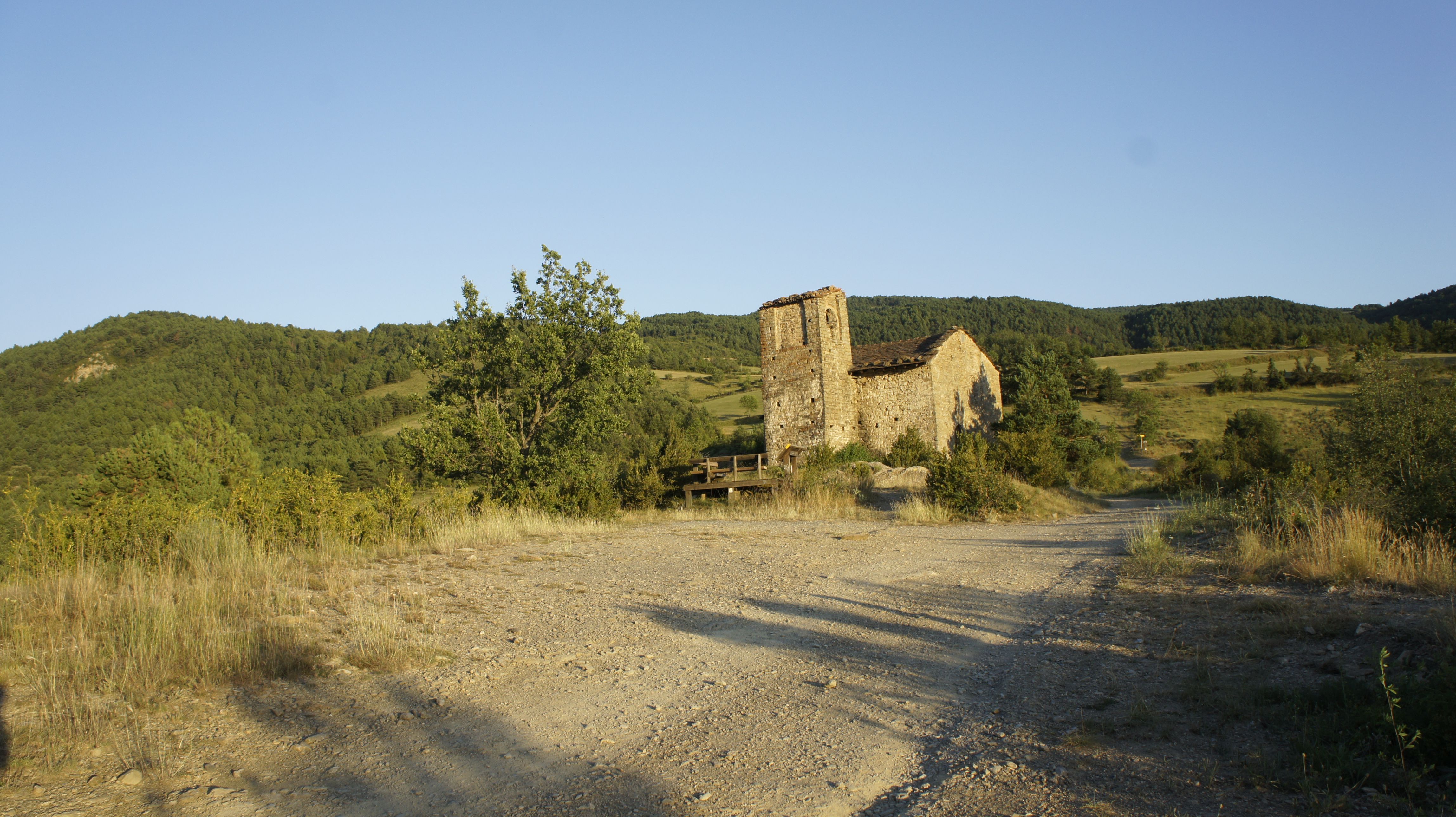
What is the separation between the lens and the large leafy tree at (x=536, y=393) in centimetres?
1797

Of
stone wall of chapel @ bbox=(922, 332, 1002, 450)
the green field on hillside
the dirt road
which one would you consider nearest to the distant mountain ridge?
the green field on hillside

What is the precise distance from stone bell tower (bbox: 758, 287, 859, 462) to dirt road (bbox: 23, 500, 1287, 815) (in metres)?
20.3

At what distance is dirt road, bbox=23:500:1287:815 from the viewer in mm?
3354

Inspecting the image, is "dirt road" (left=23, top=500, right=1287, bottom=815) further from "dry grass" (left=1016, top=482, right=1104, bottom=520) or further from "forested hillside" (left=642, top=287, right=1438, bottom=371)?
"forested hillside" (left=642, top=287, right=1438, bottom=371)

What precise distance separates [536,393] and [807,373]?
1264cm

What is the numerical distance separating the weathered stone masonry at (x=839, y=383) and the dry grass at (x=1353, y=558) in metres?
20.3

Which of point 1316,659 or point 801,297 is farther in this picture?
point 801,297

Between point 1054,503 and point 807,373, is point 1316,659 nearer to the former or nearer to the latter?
point 1054,503

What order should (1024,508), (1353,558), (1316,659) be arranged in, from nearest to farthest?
(1316,659) < (1353,558) < (1024,508)

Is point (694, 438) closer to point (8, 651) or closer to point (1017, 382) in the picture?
point (1017, 382)

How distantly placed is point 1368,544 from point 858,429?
77.6 ft

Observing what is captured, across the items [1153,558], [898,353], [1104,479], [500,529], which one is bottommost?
[1104,479]

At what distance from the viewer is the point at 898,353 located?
3105cm

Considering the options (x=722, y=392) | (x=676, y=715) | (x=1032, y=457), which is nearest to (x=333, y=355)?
(x=722, y=392)
